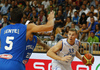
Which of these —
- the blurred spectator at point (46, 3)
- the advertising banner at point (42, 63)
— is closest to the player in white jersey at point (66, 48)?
the advertising banner at point (42, 63)

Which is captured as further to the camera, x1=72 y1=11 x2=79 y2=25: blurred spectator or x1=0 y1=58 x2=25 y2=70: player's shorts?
x1=72 y1=11 x2=79 y2=25: blurred spectator

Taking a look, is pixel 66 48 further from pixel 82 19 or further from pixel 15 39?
pixel 82 19

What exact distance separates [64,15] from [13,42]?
27.3ft

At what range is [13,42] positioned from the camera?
3459 millimetres

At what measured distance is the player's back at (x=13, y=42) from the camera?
3.45 m

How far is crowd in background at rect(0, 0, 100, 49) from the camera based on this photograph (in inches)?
376

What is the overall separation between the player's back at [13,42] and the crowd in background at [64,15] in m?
5.20

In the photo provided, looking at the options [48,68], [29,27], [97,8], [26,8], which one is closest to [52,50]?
[29,27]

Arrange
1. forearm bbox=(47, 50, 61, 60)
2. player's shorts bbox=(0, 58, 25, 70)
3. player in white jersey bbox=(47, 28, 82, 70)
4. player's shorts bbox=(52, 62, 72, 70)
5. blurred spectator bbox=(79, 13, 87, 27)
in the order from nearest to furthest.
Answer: player's shorts bbox=(0, 58, 25, 70), forearm bbox=(47, 50, 61, 60), player in white jersey bbox=(47, 28, 82, 70), player's shorts bbox=(52, 62, 72, 70), blurred spectator bbox=(79, 13, 87, 27)

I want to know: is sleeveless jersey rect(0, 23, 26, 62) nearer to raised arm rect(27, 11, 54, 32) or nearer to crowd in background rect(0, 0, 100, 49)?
raised arm rect(27, 11, 54, 32)

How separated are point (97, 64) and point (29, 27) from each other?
419 centimetres

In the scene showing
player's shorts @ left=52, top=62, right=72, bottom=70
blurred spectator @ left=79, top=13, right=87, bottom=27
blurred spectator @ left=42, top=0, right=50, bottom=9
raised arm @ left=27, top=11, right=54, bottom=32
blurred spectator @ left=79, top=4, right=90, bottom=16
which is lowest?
player's shorts @ left=52, top=62, right=72, bottom=70

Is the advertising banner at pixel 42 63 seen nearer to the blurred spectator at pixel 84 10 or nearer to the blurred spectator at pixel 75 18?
the blurred spectator at pixel 75 18

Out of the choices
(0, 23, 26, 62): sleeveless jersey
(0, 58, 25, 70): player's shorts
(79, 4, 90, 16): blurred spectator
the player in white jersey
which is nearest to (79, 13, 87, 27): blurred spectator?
(79, 4, 90, 16): blurred spectator
